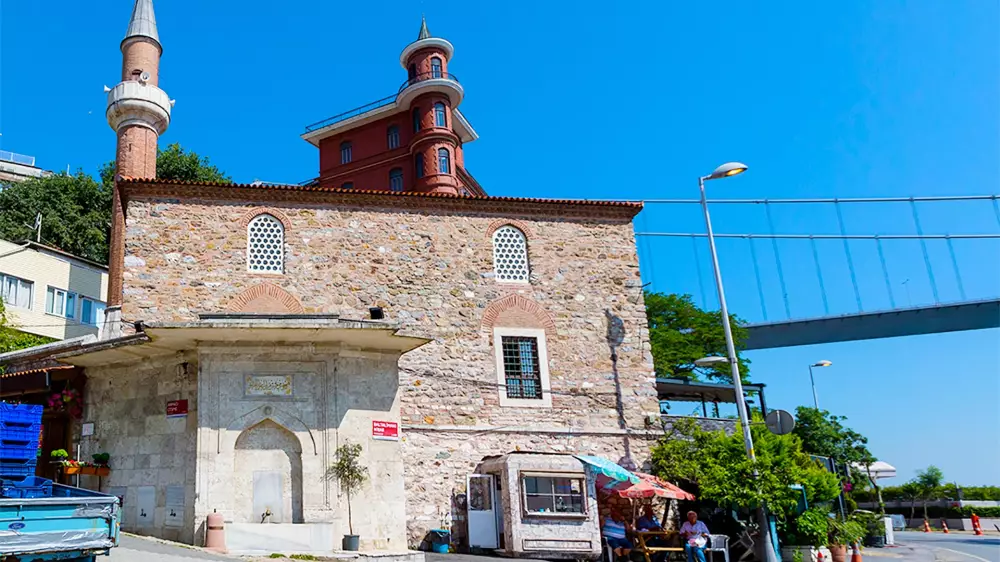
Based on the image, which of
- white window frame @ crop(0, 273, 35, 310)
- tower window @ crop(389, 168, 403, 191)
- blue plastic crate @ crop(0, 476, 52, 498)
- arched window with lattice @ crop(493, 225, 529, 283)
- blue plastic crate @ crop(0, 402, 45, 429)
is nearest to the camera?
blue plastic crate @ crop(0, 476, 52, 498)

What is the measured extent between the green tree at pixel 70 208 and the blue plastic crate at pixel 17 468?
2490 cm

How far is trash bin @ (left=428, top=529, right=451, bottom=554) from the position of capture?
15.3 meters

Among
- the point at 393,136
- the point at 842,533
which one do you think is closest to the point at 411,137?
the point at 393,136

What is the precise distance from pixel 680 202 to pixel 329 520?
1826 cm

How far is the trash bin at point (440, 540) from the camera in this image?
1528cm

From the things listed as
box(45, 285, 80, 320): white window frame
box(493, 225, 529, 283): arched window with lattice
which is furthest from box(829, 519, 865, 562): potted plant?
box(45, 285, 80, 320): white window frame

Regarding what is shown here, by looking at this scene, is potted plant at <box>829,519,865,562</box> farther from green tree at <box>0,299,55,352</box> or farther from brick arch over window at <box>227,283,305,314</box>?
green tree at <box>0,299,55,352</box>

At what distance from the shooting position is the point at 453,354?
17.5 metres

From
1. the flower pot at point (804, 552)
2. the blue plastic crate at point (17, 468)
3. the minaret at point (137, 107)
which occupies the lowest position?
the flower pot at point (804, 552)

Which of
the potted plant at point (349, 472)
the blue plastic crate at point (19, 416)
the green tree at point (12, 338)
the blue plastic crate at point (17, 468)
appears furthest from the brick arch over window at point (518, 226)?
the green tree at point (12, 338)

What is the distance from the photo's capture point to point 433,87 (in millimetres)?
34156

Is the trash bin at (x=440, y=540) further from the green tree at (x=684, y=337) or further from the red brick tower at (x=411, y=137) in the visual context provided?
the red brick tower at (x=411, y=137)

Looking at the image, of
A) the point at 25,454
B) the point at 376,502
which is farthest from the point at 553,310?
the point at 25,454

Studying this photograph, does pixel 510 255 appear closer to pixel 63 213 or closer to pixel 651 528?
pixel 651 528
